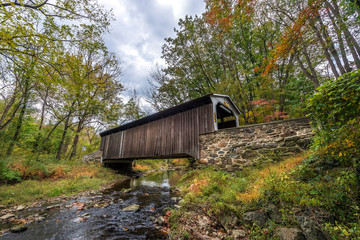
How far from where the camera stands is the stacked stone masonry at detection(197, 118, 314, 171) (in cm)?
484

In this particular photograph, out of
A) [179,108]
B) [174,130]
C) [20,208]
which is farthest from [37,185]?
[179,108]

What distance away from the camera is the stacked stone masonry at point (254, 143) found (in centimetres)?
484

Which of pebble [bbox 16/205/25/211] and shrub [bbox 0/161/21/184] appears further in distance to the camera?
shrub [bbox 0/161/21/184]

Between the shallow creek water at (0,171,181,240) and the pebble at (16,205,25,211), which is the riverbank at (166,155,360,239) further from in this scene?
the pebble at (16,205,25,211)

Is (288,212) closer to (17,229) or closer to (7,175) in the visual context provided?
(17,229)

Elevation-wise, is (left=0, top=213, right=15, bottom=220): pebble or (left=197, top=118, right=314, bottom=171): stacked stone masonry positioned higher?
(left=197, top=118, right=314, bottom=171): stacked stone masonry

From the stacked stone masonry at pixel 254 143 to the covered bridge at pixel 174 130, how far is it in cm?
63

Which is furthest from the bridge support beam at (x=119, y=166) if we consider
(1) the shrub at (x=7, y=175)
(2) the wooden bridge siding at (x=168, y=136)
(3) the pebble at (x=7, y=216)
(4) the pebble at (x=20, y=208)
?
(3) the pebble at (x=7, y=216)

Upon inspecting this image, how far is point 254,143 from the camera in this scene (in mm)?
5598

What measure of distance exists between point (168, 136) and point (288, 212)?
6978 mm

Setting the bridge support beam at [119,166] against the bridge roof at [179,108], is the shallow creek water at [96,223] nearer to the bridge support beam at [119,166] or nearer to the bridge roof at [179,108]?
the bridge roof at [179,108]

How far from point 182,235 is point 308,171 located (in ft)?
9.69

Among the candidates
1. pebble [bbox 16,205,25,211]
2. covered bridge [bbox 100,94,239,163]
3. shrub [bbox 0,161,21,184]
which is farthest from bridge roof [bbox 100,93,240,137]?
pebble [bbox 16,205,25,211]

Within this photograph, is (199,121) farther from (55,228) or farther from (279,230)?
(55,228)
